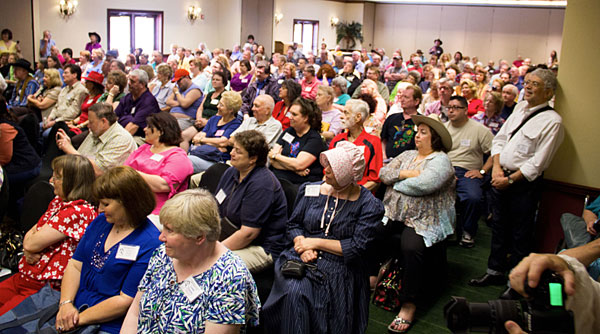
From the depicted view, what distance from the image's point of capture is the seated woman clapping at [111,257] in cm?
240

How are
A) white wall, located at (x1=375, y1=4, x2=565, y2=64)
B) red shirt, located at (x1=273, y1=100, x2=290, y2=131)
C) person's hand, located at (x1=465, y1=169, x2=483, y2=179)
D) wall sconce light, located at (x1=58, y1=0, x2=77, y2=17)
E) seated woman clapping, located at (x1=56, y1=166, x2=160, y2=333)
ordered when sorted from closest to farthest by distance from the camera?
seated woman clapping, located at (x1=56, y1=166, x2=160, y2=333), person's hand, located at (x1=465, y1=169, x2=483, y2=179), red shirt, located at (x1=273, y1=100, x2=290, y2=131), wall sconce light, located at (x1=58, y1=0, x2=77, y2=17), white wall, located at (x1=375, y1=4, x2=565, y2=64)

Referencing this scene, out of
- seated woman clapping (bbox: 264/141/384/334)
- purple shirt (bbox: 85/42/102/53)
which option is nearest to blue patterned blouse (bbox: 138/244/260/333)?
seated woman clapping (bbox: 264/141/384/334)

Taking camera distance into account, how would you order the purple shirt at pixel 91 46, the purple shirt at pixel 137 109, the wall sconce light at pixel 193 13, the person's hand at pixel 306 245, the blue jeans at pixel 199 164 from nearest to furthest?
the person's hand at pixel 306 245
the blue jeans at pixel 199 164
the purple shirt at pixel 137 109
the purple shirt at pixel 91 46
the wall sconce light at pixel 193 13

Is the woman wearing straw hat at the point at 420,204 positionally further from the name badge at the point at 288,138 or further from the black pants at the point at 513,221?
the name badge at the point at 288,138

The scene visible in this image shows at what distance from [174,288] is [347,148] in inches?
49.5

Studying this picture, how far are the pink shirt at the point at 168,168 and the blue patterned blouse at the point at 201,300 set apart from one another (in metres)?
1.52

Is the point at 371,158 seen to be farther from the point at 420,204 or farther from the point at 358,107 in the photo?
the point at 420,204

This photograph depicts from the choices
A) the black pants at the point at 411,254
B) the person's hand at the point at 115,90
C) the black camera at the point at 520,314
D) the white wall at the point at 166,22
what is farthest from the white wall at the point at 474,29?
the black camera at the point at 520,314

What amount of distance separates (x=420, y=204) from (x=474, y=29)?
20562 mm

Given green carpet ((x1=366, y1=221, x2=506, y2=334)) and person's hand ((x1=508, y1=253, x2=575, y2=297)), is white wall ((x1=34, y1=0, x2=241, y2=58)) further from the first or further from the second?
person's hand ((x1=508, y1=253, x2=575, y2=297))

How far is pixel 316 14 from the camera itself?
22656 mm

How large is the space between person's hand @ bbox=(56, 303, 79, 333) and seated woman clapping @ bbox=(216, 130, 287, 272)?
0.87 metres

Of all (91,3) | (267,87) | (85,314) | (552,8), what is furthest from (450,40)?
(85,314)

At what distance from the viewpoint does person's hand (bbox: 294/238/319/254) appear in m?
2.84
